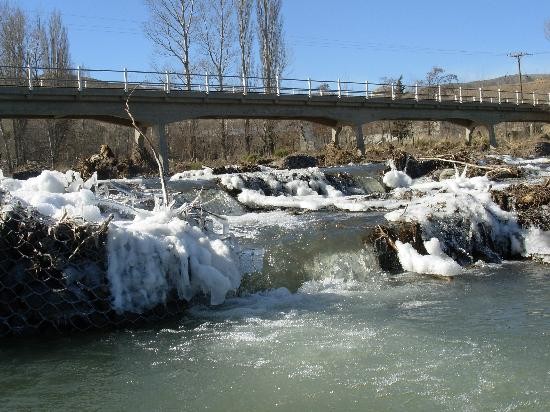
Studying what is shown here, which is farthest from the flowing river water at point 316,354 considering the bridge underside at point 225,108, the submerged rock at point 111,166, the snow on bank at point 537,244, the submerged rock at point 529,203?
the bridge underside at point 225,108

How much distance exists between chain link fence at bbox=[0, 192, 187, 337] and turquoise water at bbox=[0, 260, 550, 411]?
9.6 inches

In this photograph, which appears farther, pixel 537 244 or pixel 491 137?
pixel 491 137

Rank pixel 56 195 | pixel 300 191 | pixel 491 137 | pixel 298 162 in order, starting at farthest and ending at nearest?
pixel 491 137
pixel 298 162
pixel 300 191
pixel 56 195

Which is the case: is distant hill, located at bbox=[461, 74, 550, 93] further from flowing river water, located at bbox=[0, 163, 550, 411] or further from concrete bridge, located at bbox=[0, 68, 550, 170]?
flowing river water, located at bbox=[0, 163, 550, 411]

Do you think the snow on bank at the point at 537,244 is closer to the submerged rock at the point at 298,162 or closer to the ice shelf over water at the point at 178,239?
the ice shelf over water at the point at 178,239

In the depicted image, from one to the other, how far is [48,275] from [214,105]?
65.8 feet

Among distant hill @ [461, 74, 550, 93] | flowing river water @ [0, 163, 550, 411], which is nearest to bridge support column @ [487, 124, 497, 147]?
flowing river water @ [0, 163, 550, 411]

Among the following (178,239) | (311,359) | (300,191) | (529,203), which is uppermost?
(300,191)

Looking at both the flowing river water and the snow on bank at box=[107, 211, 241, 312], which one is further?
the snow on bank at box=[107, 211, 241, 312]

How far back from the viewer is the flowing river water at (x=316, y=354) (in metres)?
4.62

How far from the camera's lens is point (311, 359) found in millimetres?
5332

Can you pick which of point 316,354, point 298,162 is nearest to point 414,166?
point 298,162

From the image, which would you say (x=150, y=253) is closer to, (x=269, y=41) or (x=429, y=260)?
(x=429, y=260)

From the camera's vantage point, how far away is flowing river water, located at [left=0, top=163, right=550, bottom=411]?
4621mm
